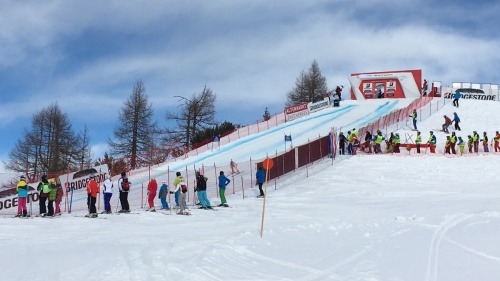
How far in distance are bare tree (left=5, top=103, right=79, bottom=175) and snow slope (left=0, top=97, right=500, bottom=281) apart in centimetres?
2804

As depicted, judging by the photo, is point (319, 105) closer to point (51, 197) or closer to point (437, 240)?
point (51, 197)

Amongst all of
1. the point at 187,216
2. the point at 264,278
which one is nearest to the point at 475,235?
the point at 264,278

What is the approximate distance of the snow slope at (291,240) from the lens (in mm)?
8602

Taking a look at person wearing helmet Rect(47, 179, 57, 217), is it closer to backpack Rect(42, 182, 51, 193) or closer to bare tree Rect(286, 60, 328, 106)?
backpack Rect(42, 182, 51, 193)

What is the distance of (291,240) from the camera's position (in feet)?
39.2

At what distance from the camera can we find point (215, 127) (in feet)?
200

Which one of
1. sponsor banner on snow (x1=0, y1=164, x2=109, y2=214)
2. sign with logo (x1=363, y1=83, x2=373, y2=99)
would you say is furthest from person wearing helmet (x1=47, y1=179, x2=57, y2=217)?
sign with logo (x1=363, y1=83, x2=373, y2=99)

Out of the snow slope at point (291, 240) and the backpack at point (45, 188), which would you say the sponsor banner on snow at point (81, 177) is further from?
the snow slope at point (291, 240)

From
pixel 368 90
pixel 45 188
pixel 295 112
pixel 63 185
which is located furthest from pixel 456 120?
pixel 45 188

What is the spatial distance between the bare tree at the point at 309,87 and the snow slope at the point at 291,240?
50.3 metres

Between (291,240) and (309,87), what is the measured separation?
61.3m

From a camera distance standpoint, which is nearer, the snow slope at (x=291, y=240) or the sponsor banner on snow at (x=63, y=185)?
the snow slope at (x=291, y=240)

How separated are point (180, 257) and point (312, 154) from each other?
18.9 meters

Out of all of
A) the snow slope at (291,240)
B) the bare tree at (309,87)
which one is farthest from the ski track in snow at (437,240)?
the bare tree at (309,87)
